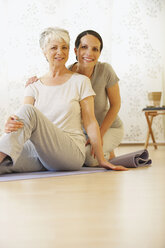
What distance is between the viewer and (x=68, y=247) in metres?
0.99

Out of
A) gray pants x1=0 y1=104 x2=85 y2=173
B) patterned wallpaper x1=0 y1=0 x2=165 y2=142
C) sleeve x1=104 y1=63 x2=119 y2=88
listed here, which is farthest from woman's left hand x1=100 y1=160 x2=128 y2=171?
patterned wallpaper x1=0 y1=0 x2=165 y2=142

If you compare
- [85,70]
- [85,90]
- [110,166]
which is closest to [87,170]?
Result: [110,166]

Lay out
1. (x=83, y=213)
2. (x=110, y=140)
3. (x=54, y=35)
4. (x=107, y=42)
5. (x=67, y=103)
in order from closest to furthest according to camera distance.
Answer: (x=83, y=213), (x=67, y=103), (x=54, y=35), (x=110, y=140), (x=107, y=42)

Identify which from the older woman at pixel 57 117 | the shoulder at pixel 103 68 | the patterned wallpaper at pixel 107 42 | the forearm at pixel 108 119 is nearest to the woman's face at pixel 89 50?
the shoulder at pixel 103 68

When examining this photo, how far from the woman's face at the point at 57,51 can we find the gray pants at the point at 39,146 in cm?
50

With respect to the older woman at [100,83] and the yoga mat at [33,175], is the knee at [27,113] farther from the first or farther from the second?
the older woman at [100,83]

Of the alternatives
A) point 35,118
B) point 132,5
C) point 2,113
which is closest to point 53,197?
point 35,118

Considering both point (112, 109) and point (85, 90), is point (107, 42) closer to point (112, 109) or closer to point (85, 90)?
point (112, 109)

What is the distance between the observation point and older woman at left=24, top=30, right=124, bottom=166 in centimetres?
288

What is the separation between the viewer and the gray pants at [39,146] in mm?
2170

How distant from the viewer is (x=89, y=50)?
2.86 meters

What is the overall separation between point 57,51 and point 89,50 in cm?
34

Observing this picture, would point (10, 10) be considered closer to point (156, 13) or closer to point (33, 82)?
point (156, 13)

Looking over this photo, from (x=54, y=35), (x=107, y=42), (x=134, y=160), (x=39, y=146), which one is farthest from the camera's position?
(x=107, y=42)
